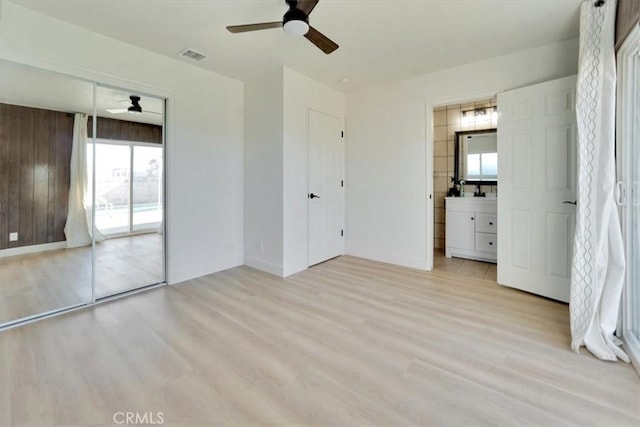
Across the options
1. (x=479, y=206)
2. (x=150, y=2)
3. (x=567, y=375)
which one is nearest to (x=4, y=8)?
(x=150, y=2)

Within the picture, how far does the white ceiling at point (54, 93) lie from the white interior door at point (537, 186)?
4.07 m

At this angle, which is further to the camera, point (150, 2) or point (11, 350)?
point (150, 2)

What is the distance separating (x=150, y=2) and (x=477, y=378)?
358 centimetres

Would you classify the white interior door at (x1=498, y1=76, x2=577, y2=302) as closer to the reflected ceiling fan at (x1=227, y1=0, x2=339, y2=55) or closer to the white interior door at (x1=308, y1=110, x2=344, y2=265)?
the white interior door at (x1=308, y1=110, x2=344, y2=265)

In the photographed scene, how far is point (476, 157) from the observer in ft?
15.3

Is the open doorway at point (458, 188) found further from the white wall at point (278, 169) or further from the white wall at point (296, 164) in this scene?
the white wall at point (278, 169)

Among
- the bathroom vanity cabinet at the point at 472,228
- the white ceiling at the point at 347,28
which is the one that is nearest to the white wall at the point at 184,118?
the white ceiling at the point at 347,28

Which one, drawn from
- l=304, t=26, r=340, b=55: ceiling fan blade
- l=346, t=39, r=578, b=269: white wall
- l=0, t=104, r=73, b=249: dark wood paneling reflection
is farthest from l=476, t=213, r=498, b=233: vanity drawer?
l=0, t=104, r=73, b=249: dark wood paneling reflection

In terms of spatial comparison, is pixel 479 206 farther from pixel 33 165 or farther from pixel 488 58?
pixel 33 165

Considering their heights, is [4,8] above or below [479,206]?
above

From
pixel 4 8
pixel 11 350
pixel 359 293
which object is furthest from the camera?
pixel 359 293

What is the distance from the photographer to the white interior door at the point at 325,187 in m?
4.04

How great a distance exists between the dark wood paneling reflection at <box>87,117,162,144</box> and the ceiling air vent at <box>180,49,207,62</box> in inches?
34.0

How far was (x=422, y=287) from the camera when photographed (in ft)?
10.6
